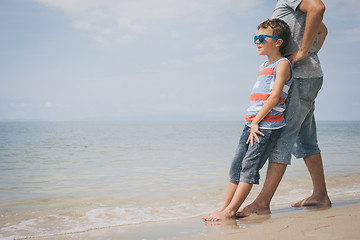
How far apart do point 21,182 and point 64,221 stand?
10.8 ft

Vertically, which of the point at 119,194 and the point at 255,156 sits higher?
the point at 255,156

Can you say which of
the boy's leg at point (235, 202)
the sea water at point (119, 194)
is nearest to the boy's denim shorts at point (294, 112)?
the boy's leg at point (235, 202)

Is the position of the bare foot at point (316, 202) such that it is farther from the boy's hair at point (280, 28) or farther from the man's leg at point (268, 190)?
the boy's hair at point (280, 28)

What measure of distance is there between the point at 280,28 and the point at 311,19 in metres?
0.26

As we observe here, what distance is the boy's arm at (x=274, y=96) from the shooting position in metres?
2.66

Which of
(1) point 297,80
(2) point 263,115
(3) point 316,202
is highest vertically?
(1) point 297,80

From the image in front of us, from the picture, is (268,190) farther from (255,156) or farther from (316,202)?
(316,202)

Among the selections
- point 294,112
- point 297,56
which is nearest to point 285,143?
A: point 294,112

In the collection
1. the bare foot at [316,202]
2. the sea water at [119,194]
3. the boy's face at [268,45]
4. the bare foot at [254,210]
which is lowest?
the sea water at [119,194]

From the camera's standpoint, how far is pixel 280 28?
2797 mm

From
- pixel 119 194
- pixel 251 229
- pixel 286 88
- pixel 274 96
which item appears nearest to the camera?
pixel 251 229

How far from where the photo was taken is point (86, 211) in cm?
359

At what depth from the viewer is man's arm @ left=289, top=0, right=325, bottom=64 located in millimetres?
2701

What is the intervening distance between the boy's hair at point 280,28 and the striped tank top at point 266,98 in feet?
0.66
